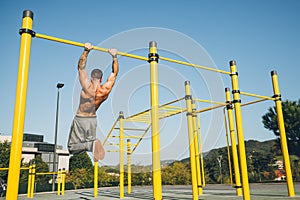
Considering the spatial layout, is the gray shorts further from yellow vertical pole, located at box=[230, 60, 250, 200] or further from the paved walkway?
the paved walkway

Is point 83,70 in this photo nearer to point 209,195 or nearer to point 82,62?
point 82,62

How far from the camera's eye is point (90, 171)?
89.1 ft

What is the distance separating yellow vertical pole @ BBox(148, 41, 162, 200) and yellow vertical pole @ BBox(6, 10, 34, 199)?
7.13 feet

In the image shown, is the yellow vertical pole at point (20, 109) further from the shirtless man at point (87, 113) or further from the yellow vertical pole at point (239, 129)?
the yellow vertical pole at point (239, 129)

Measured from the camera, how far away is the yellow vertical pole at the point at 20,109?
11.9 feet

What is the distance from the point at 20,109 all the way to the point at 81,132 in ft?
2.89

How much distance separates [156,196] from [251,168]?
2223cm

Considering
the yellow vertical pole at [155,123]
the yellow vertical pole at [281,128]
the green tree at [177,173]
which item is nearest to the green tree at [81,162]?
the green tree at [177,173]

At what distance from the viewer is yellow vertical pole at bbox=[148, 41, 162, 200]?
492 cm

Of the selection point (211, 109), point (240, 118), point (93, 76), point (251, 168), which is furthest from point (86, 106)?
point (251, 168)

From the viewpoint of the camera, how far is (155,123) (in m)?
5.17

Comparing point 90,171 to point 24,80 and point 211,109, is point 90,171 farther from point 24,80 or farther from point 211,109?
point 24,80

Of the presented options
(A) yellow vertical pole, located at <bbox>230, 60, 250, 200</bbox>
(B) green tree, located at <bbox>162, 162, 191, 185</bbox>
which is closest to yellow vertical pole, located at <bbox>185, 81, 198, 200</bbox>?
(A) yellow vertical pole, located at <bbox>230, 60, 250, 200</bbox>

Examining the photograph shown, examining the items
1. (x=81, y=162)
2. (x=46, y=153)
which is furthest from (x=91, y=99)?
(x=46, y=153)
